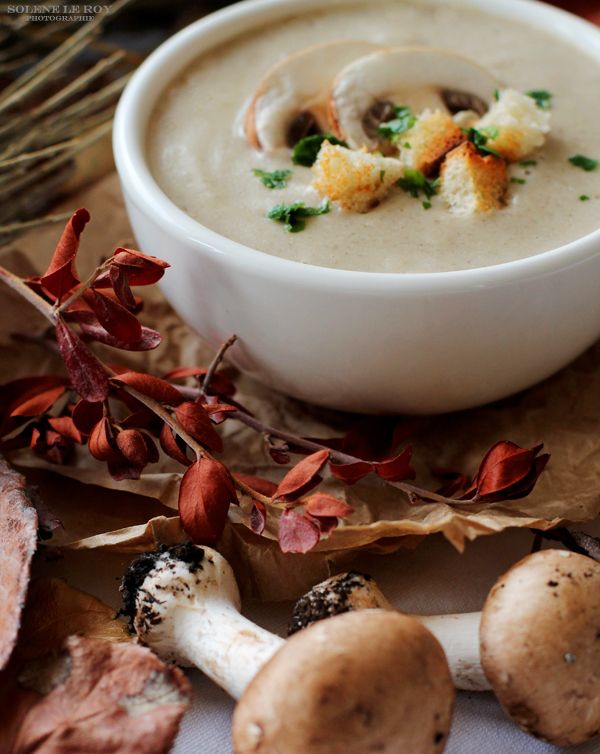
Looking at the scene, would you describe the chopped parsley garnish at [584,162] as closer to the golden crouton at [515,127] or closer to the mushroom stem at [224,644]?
the golden crouton at [515,127]

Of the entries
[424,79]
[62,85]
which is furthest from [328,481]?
[62,85]

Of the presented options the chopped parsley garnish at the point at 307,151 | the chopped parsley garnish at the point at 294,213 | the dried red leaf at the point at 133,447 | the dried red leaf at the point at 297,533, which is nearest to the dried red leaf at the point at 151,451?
the dried red leaf at the point at 133,447

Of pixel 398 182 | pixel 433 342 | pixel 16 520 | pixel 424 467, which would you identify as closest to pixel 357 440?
pixel 424 467

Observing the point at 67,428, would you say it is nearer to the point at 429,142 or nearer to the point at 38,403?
the point at 38,403

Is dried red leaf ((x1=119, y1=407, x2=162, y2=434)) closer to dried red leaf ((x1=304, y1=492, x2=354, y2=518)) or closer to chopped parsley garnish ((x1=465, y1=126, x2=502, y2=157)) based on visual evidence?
dried red leaf ((x1=304, y1=492, x2=354, y2=518))

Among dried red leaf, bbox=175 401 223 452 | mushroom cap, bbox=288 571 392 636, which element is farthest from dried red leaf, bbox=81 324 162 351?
mushroom cap, bbox=288 571 392 636
